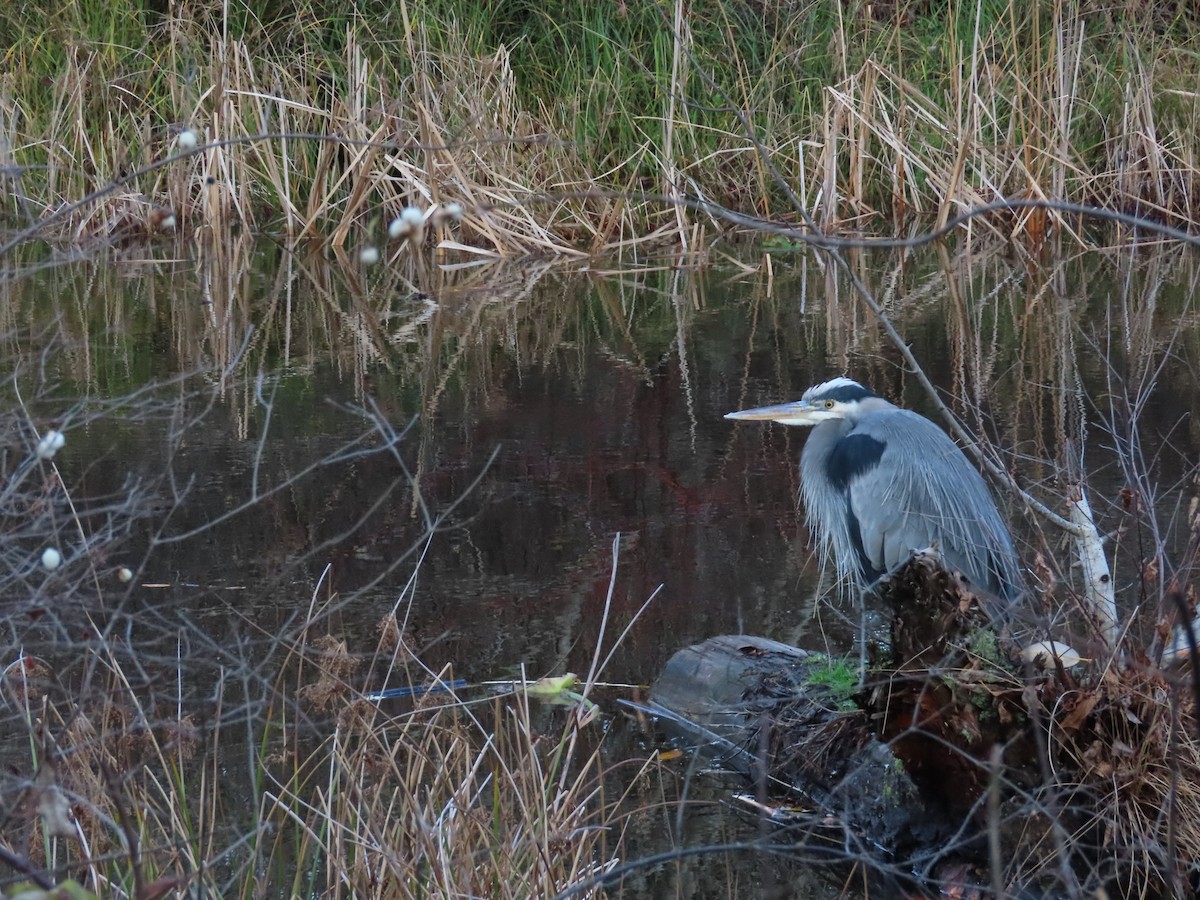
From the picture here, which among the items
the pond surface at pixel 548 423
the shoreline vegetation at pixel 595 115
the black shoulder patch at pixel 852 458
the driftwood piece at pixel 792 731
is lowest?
the driftwood piece at pixel 792 731

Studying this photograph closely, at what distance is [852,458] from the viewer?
3.93 meters

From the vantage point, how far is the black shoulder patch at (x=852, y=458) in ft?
12.7

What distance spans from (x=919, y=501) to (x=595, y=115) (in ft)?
23.3

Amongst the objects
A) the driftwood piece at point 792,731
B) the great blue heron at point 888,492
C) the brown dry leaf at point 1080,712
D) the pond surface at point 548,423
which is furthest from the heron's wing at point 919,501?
the brown dry leaf at point 1080,712

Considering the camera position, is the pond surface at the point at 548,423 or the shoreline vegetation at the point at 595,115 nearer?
the pond surface at the point at 548,423

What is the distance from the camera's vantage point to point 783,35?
10.6m

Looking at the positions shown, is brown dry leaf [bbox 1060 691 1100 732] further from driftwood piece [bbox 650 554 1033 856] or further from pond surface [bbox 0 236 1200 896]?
pond surface [bbox 0 236 1200 896]

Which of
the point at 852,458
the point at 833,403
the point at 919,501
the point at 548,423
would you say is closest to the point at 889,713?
the point at 919,501

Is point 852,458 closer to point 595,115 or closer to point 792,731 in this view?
point 792,731

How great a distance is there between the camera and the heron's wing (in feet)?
12.2

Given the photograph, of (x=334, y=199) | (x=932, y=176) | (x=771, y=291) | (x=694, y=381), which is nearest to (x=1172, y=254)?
(x=932, y=176)

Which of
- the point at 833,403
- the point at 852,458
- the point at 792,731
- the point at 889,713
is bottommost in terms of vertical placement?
the point at 792,731

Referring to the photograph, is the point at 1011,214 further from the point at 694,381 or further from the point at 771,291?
the point at 694,381

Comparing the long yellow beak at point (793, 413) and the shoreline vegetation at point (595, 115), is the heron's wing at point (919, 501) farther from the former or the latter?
the shoreline vegetation at point (595, 115)
